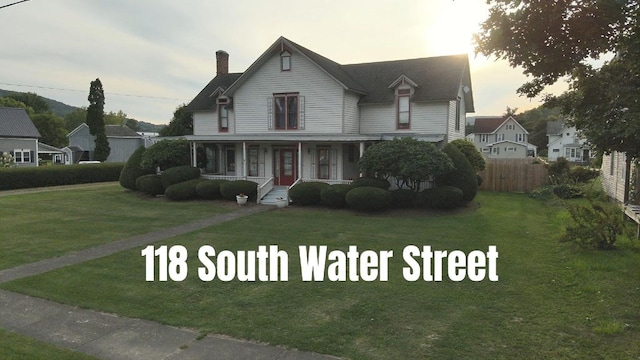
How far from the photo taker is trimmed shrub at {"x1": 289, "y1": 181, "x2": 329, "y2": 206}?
19.0m

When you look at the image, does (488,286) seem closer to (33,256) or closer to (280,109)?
(33,256)

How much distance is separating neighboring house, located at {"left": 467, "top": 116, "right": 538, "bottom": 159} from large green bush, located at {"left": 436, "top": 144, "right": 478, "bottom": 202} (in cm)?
4735

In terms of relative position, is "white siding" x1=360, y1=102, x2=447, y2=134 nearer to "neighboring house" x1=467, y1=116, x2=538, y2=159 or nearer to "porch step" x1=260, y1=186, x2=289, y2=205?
"porch step" x1=260, y1=186, x2=289, y2=205

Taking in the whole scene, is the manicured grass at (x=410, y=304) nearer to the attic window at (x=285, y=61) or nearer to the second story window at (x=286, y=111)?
the second story window at (x=286, y=111)

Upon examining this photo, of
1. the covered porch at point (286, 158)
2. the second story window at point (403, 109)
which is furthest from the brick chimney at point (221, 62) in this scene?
the second story window at point (403, 109)

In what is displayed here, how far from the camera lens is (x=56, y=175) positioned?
30.1 m

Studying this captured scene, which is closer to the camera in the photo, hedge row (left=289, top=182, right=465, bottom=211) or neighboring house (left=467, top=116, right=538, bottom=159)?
hedge row (left=289, top=182, right=465, bottom=211)

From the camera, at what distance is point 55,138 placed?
7775 centimetres

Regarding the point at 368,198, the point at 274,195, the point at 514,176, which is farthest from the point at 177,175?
the point at 514,176

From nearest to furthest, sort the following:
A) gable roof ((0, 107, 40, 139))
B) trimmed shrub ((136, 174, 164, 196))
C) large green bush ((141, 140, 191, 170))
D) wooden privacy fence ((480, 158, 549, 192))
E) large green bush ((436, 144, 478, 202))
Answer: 1. large green bush ((436, 144, 478, 202))
2. trimmed shrub ((136, 174, 164, 196))
3. large green bush ((141, 140, 191, 170))
4. wooden privacy fence ((480, 158, 549, 192))
5. gable roof ((0, 107, 40, 139))

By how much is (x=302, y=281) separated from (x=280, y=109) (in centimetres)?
1687

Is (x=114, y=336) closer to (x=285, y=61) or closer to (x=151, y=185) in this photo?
(x=151, y=185)

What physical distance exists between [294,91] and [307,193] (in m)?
7.03

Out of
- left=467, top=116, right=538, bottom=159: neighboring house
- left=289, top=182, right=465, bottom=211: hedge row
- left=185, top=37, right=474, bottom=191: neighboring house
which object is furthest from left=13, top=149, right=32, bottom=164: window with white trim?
left=467, top=116, right=538, bottom=159: neighboring house
